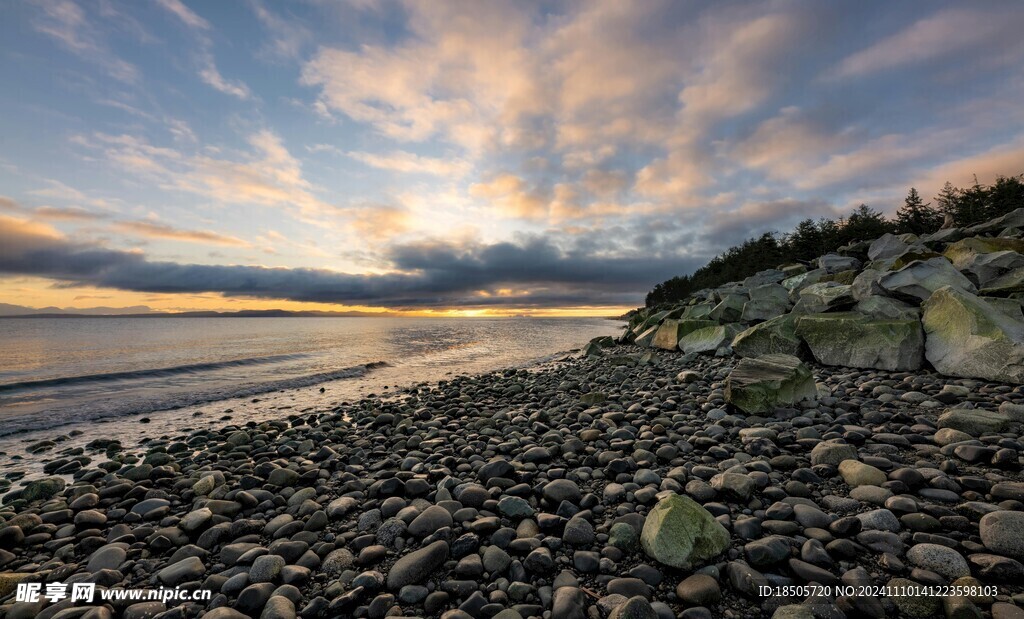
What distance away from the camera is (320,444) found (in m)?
6.97

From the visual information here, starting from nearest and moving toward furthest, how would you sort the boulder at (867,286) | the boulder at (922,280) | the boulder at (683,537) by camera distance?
1. the boulder at (683,537)
2. the boulder at (922,280)
3. the boulder at (867,286)

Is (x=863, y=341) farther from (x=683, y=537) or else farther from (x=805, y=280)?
(x=805, y=280)

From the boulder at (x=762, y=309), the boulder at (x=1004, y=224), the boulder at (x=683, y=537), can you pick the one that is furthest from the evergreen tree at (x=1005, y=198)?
the boulder at (x=683, y=537)

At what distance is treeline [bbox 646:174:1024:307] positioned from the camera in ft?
87.7

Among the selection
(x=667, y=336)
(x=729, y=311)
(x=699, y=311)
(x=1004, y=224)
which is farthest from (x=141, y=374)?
(x=1004, y=224)

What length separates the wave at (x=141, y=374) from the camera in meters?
13.9

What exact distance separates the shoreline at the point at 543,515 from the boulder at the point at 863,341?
1.42 m

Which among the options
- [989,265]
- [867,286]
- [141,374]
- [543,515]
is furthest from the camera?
[141,374]

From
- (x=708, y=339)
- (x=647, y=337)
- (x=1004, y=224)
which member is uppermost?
(x=1004, y=224)

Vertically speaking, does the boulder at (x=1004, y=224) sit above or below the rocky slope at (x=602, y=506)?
above

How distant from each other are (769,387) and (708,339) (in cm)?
810

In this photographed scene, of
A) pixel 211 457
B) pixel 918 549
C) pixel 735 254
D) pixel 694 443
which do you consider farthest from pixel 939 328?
pixel 735 254

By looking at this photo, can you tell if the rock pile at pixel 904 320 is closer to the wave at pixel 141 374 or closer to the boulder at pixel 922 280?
the boulder at pixel 922 280

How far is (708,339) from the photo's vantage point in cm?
1366
